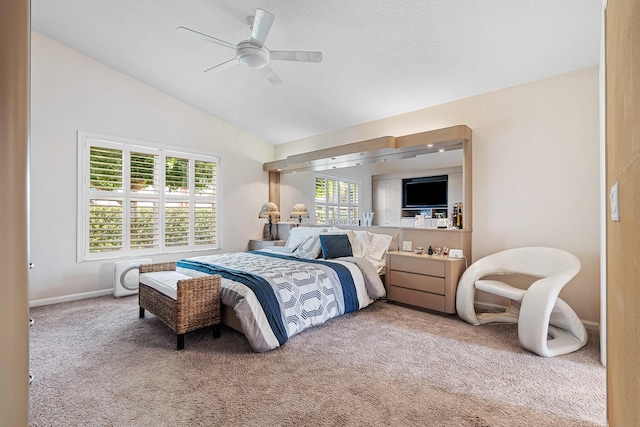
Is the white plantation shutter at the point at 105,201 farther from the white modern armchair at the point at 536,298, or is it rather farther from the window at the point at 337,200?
the white modern armchair at the point at 536,298

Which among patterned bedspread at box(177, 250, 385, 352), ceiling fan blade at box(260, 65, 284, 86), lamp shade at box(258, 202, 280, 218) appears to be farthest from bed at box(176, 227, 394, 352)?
ceiling fan blade at box(260, 65, 284, 86)

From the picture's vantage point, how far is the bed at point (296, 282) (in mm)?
2711

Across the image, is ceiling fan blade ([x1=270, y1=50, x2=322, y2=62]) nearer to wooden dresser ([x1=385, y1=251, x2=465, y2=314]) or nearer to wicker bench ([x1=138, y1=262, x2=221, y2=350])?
wicker bench ([x1=138, y1=262, x2=221, y2=350])

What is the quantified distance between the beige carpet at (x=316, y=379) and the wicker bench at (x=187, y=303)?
193 mm

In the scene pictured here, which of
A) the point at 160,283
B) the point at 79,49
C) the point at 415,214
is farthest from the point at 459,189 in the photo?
the point at 79,49

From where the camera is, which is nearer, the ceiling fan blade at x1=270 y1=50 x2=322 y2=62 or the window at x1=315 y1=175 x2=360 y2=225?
the ceiling fan blade at x1=270 y1=50 x2=322 y2=62

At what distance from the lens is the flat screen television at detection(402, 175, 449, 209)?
13.3 ft

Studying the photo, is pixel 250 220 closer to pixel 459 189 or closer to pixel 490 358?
pixel 459 189

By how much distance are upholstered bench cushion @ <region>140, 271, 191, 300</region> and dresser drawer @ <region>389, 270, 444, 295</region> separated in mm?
2461

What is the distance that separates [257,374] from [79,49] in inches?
185

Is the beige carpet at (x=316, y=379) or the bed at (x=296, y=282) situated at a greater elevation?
the bed at (x=296, y=282)

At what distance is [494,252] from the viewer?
370 cm

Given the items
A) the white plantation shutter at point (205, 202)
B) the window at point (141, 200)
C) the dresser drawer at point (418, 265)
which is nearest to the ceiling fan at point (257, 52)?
the dresser drawer at point (418, 265)

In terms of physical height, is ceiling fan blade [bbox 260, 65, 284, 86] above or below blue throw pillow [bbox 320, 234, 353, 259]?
above
